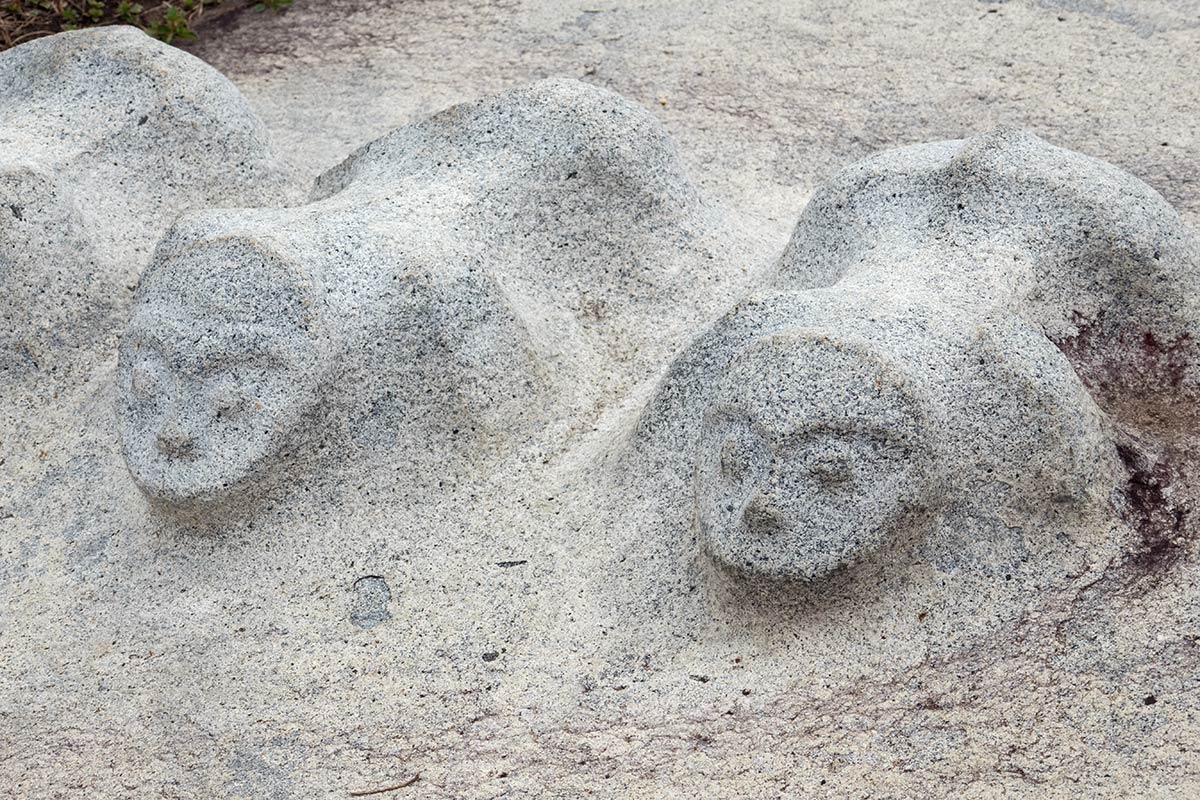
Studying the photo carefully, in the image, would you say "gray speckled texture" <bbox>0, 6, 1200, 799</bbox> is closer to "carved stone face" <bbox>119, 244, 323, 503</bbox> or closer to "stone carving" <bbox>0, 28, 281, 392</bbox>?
"carved stone face" <bbox>119, 244, 323, 503</bbox>

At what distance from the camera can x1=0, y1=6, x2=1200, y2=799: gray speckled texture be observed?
2.56m

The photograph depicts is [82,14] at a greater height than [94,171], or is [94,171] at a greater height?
[94,171]

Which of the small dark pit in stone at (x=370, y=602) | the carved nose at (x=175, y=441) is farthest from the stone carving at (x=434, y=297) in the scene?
the small dark pit in stone at (x=370, y=602)

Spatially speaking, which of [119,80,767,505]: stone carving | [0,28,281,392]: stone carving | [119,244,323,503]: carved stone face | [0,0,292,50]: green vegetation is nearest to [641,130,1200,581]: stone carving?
[119,80,767,505]: stone carving

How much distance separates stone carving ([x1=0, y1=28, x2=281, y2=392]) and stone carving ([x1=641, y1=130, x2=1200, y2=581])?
4.77 ft

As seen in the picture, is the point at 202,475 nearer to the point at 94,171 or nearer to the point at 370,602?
the point at 370,602

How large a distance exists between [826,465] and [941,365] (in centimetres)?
31

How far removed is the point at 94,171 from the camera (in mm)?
3744

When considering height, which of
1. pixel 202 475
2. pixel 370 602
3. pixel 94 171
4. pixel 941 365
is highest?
pixel 941 365

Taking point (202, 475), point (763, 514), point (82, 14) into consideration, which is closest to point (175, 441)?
point (202, 475)

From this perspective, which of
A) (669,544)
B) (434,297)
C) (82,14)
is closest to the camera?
(669,544)

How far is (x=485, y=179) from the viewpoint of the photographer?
11.4ft

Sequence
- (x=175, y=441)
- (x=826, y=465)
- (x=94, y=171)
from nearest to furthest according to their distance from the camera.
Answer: (x=826, y=465) → (x=175, y=441) → (x=94, y=171)

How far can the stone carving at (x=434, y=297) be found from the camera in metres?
3.02
